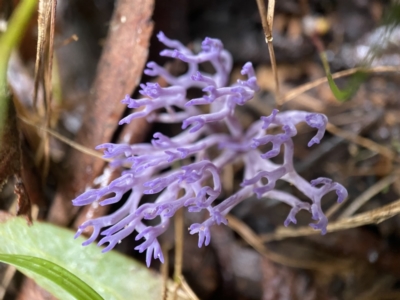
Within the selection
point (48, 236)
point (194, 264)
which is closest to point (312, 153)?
point (194, 264)

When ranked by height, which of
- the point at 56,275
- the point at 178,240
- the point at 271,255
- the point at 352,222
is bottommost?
the point at 271,255

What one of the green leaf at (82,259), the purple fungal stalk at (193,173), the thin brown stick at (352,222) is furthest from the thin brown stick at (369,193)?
the green leaf at (82,259)

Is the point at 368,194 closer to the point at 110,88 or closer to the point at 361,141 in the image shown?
the point at 361,141

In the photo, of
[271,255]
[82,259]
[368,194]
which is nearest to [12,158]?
[82,259]

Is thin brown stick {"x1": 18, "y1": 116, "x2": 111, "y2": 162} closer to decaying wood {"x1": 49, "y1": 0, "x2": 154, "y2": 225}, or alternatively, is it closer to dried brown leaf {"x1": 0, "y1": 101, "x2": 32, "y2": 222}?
decaying wood {"x1": 49, "y1": 0, "x2": 154, "y2": 225}

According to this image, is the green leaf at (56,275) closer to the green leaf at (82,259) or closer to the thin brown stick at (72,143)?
the green leaf at (82,259)

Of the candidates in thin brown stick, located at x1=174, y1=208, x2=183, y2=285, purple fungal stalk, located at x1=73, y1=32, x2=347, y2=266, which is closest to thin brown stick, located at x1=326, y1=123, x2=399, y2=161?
purple fungal stalk, located at x1=73, y1=32, x2=347, y2=266

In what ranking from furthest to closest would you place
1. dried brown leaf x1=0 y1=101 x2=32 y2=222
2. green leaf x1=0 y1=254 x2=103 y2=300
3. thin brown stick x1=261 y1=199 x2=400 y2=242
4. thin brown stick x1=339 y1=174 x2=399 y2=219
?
thin brown stick x1=339 y1=174 x2=399 y2=219
thin brown stick x1=261 y1=199 x2=400 y2=242
dried brown leaf x1=0 y1=101 x2=32 y2=222
green leaf x1=0 y1=254 x2=103 y2=300
